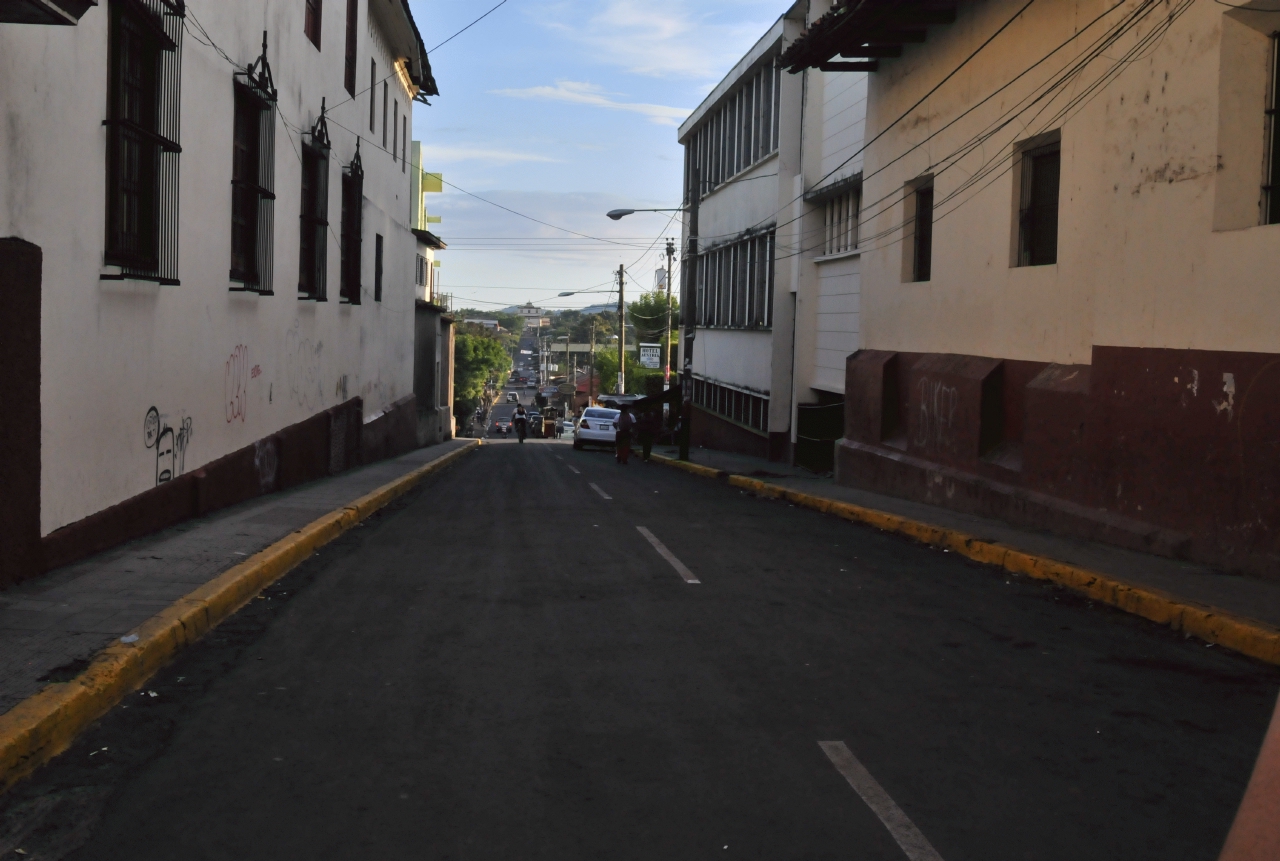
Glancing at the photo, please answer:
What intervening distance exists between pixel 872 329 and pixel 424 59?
1544cm

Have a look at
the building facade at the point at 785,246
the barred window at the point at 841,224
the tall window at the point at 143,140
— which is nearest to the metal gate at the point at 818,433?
the building facade at the point at 785,246

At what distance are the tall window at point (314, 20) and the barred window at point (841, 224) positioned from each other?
10.8 metres

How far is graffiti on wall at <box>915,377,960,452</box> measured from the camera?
15.3 m

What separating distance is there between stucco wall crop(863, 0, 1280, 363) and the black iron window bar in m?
8.91

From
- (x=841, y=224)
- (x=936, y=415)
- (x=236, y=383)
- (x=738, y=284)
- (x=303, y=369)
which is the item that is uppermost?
(x=841, y=224)

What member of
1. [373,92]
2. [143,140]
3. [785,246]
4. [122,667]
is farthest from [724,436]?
[122,667]

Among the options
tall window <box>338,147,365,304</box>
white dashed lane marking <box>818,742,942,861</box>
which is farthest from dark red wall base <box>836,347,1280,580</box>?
tall window <box>338,147,365,304</box>

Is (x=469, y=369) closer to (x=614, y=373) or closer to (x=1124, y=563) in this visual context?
(x=614, y=373)

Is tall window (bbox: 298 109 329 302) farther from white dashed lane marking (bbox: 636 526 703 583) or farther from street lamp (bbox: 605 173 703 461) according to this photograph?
street lamp (bbox: 605 173 703 461)

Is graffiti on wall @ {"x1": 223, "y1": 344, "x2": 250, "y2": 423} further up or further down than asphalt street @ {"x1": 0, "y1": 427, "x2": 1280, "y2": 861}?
further up

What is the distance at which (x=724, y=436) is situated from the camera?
35.9 metres

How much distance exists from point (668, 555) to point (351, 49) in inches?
548

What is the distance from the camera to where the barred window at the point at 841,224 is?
2294 cm

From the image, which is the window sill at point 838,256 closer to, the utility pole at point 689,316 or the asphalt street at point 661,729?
the utility pole at point 689,316
